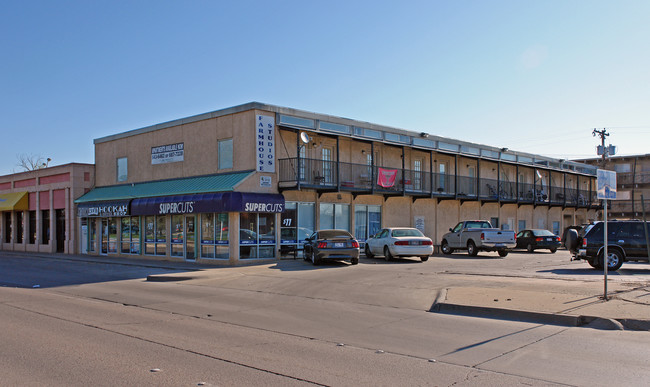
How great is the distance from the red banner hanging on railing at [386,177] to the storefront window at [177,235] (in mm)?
9991

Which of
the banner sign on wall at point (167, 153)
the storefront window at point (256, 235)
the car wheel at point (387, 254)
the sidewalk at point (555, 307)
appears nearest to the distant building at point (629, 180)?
the car wheel at point (387, 254)

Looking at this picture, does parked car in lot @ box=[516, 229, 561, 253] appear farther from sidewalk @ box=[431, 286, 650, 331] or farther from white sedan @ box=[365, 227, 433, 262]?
sidewalk @ box=[431, 286, 650, 331]

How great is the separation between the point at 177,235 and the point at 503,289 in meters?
16.3

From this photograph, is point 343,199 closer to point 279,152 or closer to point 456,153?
point 279,152

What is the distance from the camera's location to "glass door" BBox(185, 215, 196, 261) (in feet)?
78.1

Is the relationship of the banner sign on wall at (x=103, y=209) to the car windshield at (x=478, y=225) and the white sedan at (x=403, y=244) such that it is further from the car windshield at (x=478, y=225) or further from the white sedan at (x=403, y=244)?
the car windshield at (x=478, y=225)

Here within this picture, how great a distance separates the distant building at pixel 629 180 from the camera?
5659cm

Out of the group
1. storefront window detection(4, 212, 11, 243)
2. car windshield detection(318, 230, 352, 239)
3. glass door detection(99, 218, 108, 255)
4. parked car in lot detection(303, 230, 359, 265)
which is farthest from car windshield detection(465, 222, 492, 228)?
storefront window detection(4, 212, 11, 243)

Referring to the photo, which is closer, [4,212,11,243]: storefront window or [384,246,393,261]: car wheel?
[384,246,393,261]: car wheel

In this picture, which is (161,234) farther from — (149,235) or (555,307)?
(555,307)

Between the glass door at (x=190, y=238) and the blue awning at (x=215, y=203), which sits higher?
the blue awning at (x=215, y=203)

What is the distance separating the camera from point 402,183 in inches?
1134

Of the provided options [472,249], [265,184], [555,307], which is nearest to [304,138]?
[265,184]

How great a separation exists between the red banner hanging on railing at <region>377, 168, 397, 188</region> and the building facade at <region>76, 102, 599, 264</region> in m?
0.08
